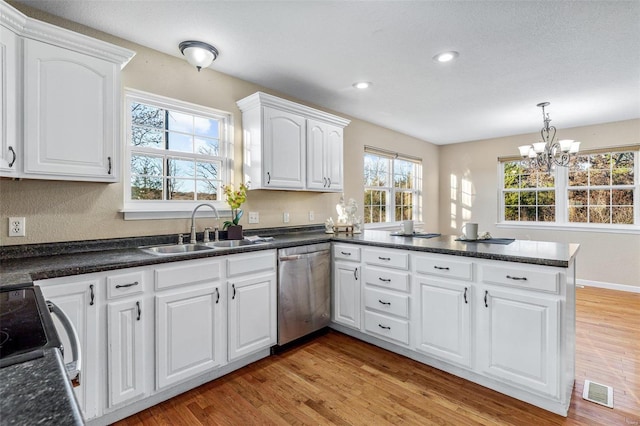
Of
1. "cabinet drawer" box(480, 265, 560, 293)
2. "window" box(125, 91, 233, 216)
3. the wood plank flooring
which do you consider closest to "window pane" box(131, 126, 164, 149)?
"window" box(125, 91, 233, 216)

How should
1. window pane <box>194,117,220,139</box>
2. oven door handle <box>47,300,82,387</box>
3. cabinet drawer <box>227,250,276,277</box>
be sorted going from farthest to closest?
window pane <box>194,117,220,139</box> < cabinet drawer <box>227,250,276,277</box> < oven door handle <box>47,300,82,387</box>

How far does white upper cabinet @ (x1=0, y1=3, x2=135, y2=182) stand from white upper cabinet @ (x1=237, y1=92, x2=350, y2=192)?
3.67 feet

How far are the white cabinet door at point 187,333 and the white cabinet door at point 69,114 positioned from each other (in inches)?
35.6

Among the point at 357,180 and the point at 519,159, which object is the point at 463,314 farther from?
the point at 519,159

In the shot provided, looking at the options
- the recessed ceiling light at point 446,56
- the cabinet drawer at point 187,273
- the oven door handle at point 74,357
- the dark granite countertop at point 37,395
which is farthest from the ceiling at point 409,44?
the dark granite countertop at point 37,395

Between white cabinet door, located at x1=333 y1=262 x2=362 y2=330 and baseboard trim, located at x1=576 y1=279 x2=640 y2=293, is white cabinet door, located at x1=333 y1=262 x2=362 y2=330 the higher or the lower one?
the higher one

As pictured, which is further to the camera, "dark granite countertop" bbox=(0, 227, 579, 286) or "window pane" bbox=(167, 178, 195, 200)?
"window pane" bbox=(167, 178, 195, 200)

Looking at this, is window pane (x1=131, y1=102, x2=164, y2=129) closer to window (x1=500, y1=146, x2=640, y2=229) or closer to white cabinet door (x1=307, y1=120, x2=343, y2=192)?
white cabinet door (x1=307, y1=120, x2=343, y2=192)

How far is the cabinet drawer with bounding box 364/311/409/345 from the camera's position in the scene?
259 centimetres

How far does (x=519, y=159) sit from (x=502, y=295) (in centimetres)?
426

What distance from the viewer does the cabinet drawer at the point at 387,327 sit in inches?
102

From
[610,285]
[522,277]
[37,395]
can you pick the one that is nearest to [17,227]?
[37,395]

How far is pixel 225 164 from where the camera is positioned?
10.0 ft

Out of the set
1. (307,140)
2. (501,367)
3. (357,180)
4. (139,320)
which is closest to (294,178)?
(307,140)
